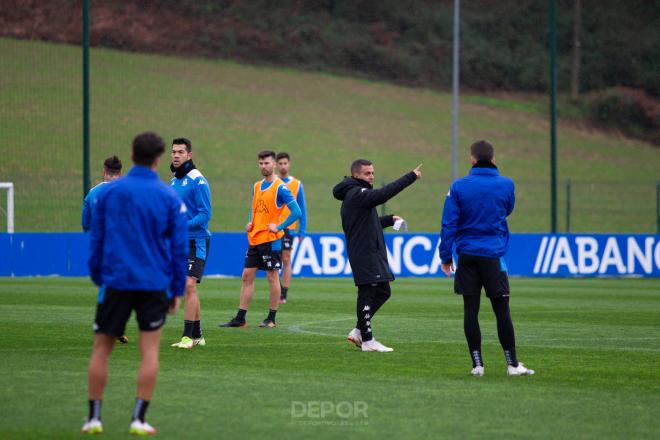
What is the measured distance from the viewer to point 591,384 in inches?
400


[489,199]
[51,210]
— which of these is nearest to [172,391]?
[489,199]

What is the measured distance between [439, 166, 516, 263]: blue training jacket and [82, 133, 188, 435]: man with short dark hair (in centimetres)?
336

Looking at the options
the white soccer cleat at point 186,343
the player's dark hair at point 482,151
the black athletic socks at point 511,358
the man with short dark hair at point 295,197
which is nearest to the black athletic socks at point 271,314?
the white soccer cleat at point 186,343

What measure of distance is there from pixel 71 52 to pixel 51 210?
2167 centimetres

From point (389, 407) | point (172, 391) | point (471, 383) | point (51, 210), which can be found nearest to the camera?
point (389, 407)

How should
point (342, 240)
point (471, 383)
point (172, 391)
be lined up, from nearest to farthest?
point (172, 391)
point (471, 383)
point (342, 240)

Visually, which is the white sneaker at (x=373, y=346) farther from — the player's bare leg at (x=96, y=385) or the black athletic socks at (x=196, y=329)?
the player's bare leg at (x=96, y=385)

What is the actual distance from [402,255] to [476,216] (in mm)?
16596

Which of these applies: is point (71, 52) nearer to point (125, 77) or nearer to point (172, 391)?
point (125, 77)

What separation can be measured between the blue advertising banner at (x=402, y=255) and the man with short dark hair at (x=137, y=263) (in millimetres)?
17929

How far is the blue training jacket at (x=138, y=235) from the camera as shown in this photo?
7.67 metres

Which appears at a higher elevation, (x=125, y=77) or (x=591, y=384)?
(x=125, y=77)

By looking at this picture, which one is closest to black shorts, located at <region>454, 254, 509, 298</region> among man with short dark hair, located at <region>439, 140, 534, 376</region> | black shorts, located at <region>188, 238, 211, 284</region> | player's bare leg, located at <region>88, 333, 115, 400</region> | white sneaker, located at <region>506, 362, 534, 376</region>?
man with short dark hair, located at <region>439, 140, 534, 376</region>

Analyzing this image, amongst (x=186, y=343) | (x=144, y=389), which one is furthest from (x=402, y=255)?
(x=144, y=389)
